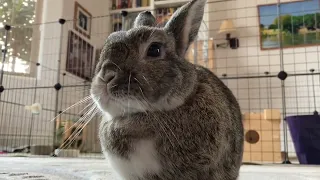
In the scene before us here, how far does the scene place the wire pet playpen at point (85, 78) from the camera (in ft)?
8.82

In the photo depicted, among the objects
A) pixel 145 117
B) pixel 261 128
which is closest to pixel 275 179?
pixel 145 117

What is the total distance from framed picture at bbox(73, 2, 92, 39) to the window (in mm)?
425

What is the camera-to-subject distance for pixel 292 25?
3.57 meters

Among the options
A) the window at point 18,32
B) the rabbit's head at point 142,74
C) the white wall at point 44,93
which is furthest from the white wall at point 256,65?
the rabbit's head at point 142,74

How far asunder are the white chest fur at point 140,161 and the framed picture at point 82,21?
301cm

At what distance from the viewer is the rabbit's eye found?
2.17 feet

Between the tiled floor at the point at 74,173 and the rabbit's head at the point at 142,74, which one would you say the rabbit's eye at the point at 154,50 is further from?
the tiled floor at the point at 74,173

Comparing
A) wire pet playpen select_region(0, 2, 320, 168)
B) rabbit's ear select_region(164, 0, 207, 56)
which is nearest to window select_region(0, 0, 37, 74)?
wire pet playpen select_region(0, 2, 320, 168)

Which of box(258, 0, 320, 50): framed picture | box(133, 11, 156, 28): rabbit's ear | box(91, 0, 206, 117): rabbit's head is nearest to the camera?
box(91, 0, 206, 117): rabbit's head

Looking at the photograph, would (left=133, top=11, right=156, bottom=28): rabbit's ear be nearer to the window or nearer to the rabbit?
the rabbit

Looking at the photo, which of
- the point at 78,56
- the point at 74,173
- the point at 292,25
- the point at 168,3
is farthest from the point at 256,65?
the point at 74,173

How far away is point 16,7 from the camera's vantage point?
318 cm

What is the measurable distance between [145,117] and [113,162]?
0.12m

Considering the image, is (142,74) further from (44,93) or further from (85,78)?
(44,93)
